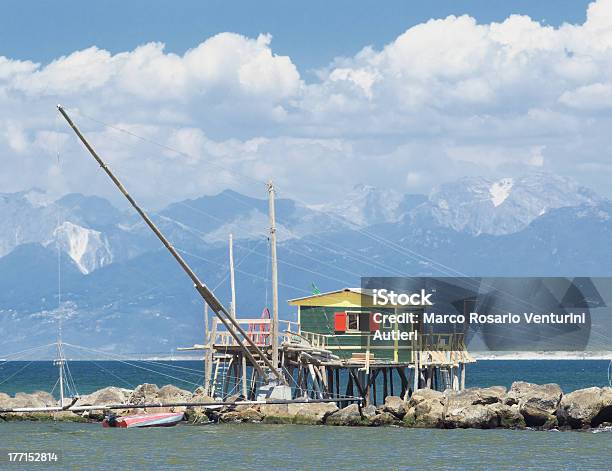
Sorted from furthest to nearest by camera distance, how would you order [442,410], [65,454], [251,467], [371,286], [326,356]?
[371,286] < [326,356] < [442,410] < [65,454] < [251,467]

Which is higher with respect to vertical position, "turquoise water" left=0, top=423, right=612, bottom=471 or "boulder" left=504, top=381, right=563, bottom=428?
"boulder" left=504, top=381, right=563, bottom=428

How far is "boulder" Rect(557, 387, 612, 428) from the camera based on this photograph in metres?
62.2

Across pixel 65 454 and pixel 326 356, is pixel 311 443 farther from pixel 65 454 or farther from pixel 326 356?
A: pixel 326 356

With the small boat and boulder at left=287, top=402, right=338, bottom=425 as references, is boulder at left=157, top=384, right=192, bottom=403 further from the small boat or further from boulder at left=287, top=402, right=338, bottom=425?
boulder at left=287, top=402, right=338, bottom=425

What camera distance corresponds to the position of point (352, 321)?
251 feet

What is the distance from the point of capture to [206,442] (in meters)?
61.1

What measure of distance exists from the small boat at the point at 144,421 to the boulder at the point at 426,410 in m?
11.9

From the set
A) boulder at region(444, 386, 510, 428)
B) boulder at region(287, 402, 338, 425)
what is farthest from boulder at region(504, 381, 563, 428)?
boulder at region(287, 402, 338, 425)

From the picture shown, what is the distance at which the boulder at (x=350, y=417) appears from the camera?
219 feet

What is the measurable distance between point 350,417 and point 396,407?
2251 mm

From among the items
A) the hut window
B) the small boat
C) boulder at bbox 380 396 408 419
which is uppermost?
the hut window

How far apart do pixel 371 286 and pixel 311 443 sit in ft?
86.3

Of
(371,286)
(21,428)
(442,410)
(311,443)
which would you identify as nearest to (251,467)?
(311,443)

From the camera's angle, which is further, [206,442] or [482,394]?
[482,394]
